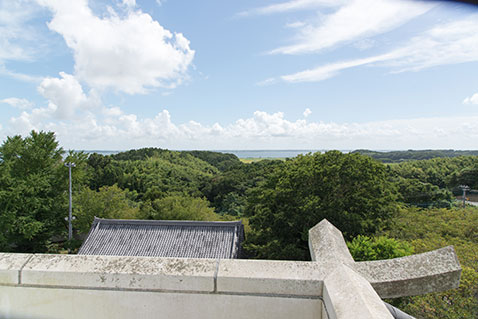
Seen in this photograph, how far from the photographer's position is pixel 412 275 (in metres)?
1.77

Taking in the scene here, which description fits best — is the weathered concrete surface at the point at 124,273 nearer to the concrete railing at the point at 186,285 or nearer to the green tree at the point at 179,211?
the concrete railing at the point at 186,285

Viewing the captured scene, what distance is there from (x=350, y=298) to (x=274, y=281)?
1.34 feet

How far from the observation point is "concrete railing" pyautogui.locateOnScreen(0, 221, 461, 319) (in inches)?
64.7

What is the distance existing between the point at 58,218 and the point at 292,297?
1905 cm

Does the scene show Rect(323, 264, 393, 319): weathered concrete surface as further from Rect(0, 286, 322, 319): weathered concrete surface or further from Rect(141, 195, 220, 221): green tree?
Rect(141, 195, 220, 221): green tree

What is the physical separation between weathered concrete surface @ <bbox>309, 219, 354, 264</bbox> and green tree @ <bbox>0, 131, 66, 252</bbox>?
17.0 metres

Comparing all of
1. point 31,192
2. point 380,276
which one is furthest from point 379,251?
point 31,192

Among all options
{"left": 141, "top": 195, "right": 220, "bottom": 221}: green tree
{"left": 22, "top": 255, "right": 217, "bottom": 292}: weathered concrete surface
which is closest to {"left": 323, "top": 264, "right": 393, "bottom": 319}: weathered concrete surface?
{"left": 22, "top": 255, "right": 217, "bottom": 292}: weathered concrete surface

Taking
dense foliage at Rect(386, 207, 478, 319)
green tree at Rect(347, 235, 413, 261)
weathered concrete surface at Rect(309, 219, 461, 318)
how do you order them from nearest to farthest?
weathered concrete surface at Rect(309, 219, 461, 318) < dense foliage at Rect(386, 207, 478, 319) < green tree at Rect(347, 235, 413, 261)

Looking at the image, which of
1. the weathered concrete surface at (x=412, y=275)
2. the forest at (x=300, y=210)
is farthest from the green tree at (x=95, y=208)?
the weathered concrete surface at (x=412, y=275)

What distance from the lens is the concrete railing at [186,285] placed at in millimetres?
1643

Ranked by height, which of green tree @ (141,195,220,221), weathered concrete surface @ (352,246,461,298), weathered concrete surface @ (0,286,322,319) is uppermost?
weathered concrete surface @ (352,246,461,298)

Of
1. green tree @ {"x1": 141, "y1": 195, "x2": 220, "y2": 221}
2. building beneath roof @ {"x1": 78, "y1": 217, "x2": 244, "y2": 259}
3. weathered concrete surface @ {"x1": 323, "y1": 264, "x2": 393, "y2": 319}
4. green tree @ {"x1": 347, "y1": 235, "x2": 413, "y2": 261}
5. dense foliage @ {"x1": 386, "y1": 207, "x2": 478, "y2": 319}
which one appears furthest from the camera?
green tree @ {"x1": 141, "y1": 195, "x2": 220, "y2": 221}

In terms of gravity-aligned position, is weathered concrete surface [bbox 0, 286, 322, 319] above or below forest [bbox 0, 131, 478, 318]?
above
